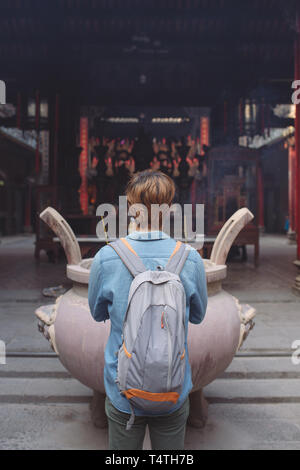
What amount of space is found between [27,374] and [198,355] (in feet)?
5.25

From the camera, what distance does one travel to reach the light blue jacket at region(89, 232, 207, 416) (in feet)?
4.58

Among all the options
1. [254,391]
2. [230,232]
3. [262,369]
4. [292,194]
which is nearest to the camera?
[230,232]

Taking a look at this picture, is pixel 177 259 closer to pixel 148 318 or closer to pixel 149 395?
pixel 148 318

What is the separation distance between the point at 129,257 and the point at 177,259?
166 millimetres

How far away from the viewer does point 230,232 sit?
2.43m

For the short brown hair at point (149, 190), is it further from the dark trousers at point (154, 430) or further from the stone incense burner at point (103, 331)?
the stone incense burner at point (103, 331)

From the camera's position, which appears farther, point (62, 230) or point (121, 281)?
point (62, 230)

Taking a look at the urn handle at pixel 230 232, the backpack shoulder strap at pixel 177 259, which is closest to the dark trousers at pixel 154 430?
the backpack shoulder strap at pixel 177 259

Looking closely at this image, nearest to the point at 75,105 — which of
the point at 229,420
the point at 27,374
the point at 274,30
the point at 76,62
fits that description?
the point at 76,62

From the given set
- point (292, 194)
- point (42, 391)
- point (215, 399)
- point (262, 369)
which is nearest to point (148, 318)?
point (215, 399)

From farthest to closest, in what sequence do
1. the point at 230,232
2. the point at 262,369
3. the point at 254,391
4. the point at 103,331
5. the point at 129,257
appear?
the point at 262,369 → the point at 254,391 → the point at 230,232 → the point at 103,331 → the point at 129,257

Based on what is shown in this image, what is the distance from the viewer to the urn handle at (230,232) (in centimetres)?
241

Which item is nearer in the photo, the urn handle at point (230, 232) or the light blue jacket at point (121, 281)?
the light blue jacket at point (121, 281)
